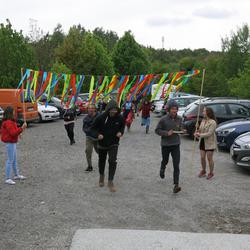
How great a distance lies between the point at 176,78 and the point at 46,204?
725cm

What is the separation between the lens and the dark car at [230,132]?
1064cm

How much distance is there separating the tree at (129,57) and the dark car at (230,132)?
3694 centimetres

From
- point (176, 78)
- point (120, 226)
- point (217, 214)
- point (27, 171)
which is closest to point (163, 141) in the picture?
point (217, 214)

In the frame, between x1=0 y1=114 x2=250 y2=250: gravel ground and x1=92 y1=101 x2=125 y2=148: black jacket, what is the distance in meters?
0.92

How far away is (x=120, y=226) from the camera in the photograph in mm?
5273

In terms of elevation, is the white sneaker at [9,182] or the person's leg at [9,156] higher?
the person's leg at [9,156]

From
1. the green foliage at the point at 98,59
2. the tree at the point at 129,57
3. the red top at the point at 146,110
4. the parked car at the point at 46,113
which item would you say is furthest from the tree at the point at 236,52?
the red top at the point at 146,110

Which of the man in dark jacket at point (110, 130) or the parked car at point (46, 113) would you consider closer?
the man in dark jacket at point (110, 130)

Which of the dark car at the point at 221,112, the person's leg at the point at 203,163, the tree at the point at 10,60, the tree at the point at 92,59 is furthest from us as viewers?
the tree at the point at 92,59

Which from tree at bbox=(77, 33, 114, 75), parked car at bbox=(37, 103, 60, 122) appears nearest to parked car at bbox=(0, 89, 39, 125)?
parked car at bbox=(37, 103, 60, 122)

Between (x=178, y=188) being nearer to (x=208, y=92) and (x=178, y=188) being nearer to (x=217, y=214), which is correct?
(x=217, y=214)

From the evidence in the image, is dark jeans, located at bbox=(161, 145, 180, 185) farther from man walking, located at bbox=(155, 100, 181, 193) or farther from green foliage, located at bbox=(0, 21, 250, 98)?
green foliage, located at bbox=(0, 21, 250, 98)

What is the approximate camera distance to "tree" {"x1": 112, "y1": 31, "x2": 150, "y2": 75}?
47.5 m

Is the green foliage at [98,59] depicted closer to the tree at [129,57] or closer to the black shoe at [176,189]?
the tree at [129,57]
